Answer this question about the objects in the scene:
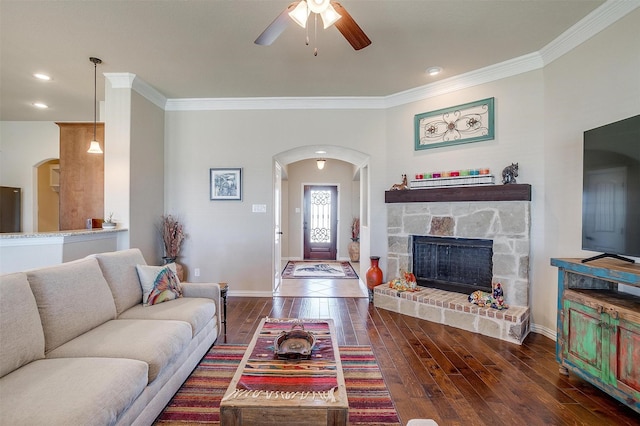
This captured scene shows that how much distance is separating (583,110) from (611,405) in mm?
2399

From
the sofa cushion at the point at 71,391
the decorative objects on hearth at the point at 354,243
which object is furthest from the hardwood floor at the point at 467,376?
the decorative objects on hearth at the point at 354,243

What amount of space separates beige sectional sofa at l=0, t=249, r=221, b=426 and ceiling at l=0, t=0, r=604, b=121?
6.90 ft

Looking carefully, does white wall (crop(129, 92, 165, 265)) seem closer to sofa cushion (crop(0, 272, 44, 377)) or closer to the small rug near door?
sofa cushion (crop(0, 272, 44, 377))

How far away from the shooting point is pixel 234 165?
4.45 meters

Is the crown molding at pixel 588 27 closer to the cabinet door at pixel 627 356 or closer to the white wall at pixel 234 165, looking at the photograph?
the white wall at pixel 234 165

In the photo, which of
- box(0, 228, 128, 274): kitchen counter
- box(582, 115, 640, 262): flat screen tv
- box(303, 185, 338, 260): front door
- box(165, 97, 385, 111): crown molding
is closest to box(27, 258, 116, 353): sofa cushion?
box(0, 228, 128, 274): kitchen counter

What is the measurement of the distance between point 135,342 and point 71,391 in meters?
0.50

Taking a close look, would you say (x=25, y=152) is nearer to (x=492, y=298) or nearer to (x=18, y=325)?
(x=18, y=325)

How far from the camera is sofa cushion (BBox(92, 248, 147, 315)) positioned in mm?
2303

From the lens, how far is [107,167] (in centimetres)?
367

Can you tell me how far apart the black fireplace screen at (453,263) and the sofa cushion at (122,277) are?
3288 millimetres

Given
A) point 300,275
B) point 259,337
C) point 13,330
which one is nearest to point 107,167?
point 13,330

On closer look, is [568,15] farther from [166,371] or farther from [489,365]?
[166,371]

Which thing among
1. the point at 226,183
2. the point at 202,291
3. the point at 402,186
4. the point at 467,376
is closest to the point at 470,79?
the point at 402,186
